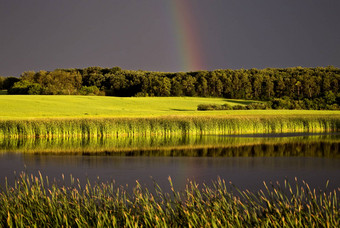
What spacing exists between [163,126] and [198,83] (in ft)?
147

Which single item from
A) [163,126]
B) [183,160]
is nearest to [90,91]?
[163,126]

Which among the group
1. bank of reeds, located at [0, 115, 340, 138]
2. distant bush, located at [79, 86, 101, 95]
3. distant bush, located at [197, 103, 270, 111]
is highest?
distant bush, located at [79, 86, 101, 95]

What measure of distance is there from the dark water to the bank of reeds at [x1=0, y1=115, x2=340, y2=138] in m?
2.26

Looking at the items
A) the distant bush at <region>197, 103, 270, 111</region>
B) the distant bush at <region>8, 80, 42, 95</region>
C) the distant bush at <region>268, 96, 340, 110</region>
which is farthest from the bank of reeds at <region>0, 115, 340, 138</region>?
the distant bush at <region>8, 80, 42, 95</region>

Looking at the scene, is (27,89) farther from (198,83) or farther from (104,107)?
(198,83)

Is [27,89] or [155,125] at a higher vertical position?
[27,89]

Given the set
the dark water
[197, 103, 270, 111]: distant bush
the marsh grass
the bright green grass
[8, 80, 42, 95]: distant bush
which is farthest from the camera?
[8, 80, 42, 95]: distant bush

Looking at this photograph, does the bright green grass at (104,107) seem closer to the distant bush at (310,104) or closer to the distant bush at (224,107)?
the distant bush at (224,107)

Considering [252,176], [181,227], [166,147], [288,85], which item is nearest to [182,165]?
[252,176]

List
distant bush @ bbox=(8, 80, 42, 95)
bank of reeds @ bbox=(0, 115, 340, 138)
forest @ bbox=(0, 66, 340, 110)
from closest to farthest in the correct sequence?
bank of reeds @ bbox=(0, 115, 340, 138) → distant bush @ bbox=(8, 80, 42, 95) → forest @ bbox=(0, 66, 340, 110)

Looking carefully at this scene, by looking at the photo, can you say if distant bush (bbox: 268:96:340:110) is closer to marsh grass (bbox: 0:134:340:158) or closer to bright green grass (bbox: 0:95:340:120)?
bright green grass (bbox: 0:95:340:120)

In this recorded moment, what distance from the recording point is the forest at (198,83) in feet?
224

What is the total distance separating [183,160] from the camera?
20578 mm

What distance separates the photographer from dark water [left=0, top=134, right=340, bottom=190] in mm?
15680
